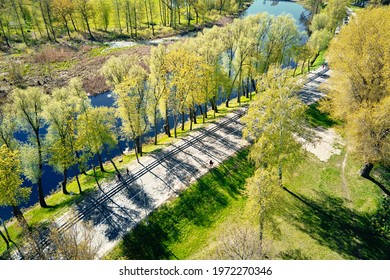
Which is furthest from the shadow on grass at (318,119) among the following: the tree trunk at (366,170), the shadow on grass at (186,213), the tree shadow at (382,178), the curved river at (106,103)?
the curved river at (106,103)

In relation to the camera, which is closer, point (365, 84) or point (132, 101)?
point (365, 84)

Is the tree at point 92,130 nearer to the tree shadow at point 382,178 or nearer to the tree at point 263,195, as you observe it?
the tree at point 263,195

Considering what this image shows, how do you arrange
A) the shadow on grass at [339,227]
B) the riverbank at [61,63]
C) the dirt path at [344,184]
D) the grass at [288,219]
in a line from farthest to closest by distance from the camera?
1. the riverbank at [61,63]
2. the dirt path at [344,184]
3. the grass at [288,219]
4. the shadow on grass at [339,227]

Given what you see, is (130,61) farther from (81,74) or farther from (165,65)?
(81,74)

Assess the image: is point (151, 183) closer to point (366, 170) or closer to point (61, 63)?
point (366, 170)


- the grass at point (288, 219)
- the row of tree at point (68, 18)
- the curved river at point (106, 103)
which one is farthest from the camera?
the row of tree at point (68, 18)

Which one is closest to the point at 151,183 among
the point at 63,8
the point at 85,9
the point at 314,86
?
the point at 314,86
